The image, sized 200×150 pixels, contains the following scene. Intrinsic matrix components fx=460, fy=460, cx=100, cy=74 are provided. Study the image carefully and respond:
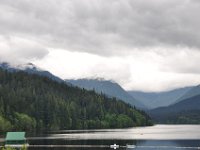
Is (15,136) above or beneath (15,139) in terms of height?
above

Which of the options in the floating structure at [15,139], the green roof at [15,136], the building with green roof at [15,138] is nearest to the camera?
the floating structure at [15,139]

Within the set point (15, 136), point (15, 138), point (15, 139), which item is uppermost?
point (15, 136)

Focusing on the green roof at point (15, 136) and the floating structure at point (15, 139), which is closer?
the floating structure at point (15, 139)

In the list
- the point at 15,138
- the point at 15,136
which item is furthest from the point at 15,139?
the point at 15,136

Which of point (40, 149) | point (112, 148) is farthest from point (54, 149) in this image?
point (112, 148)

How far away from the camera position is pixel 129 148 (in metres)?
165

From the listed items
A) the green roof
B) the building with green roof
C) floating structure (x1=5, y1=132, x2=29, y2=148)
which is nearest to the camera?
floating structure (x1=5, y1=132, x2=29, y2=148)

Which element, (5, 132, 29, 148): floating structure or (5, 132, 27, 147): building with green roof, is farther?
(5, 132, 27, 147): building with green roof

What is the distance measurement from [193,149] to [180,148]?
7974 millimetres

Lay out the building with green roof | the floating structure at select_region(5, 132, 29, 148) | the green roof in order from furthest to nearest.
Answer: the green roof < the building with green roof < the floating structure at select_region(5, 132, 29, 148)

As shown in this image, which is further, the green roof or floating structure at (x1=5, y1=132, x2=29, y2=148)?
the green roof

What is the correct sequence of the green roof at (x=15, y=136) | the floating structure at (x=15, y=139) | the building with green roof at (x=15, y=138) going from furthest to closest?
the green roof at (x=15, y=136) < the building with green roof at (x=15, y=138) < the floating structure at (x=15, y=139)

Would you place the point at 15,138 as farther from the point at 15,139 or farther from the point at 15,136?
the point at 15,136

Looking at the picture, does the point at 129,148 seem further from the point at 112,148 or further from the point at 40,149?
the point at 40,149
